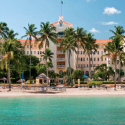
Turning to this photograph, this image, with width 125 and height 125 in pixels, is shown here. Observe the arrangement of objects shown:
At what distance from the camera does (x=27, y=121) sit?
1956 cm

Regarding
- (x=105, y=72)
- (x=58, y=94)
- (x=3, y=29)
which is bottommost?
(x=58, y=94)

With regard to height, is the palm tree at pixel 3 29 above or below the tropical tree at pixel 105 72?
above

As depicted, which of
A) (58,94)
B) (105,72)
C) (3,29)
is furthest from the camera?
(105,72)

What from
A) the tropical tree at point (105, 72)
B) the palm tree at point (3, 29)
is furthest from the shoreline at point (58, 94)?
the palm tree at point (3, 29)

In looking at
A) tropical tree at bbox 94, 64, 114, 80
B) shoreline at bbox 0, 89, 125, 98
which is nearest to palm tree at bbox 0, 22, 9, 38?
shoreline at bbox 0, 89, 125, 98

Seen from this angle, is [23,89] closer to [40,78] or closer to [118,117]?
[40,78]

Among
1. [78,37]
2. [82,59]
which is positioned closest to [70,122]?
[78,37]

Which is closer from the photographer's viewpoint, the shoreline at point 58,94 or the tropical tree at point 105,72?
the shoreline at point 58,94

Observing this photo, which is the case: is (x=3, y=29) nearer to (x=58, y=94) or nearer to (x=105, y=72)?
(x=58, y=94)

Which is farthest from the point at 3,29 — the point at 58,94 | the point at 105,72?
the point at 105,72

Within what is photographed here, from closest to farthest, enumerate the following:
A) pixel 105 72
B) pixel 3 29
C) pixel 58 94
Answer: pixel 58 94 → pixel 3 29 → pixel 105 72

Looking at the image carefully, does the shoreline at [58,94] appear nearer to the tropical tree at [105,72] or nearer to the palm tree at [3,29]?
the tropical tree at [105,72]

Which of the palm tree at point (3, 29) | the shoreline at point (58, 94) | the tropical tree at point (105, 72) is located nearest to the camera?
the shoreline at point (58, 94)

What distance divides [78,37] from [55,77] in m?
17.7
